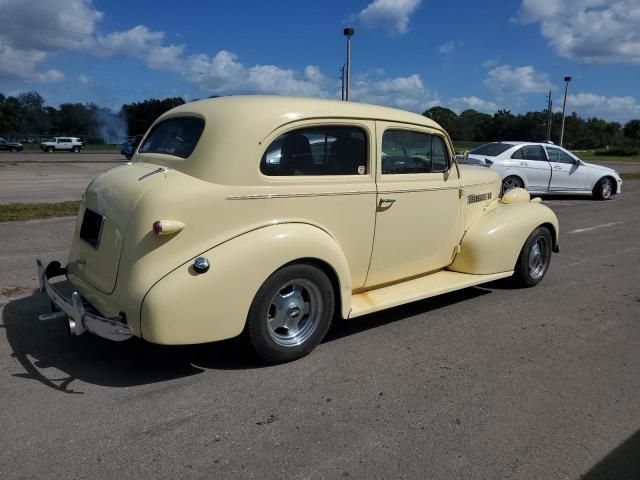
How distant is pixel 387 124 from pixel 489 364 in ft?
6.68

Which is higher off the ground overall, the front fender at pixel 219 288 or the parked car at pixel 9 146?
the front fender at pixel 219 288

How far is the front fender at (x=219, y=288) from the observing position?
10.8ft

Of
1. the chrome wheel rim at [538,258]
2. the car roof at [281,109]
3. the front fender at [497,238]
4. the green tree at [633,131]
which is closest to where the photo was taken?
the car roof at [281,109]

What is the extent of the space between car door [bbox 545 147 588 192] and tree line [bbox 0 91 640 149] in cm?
4830

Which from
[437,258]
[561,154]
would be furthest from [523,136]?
[437,258]

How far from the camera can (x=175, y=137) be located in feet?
14.0

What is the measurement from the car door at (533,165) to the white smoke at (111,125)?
220 ft

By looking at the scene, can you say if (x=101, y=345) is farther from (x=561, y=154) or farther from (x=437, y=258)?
(x=561, y=154)

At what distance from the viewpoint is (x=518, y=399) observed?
11.5 ft

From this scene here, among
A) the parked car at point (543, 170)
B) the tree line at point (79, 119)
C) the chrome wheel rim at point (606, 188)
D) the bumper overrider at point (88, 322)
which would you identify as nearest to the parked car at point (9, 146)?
the tree line at point (79, 119)

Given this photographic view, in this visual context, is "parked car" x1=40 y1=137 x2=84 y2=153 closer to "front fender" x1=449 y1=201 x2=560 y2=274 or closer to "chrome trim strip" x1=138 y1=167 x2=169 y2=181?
"front fender" x1=449 y1=201 x2=560 y2=274

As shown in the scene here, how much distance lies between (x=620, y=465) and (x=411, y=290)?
2151mm

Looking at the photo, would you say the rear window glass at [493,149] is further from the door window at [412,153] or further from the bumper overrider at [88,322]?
the bumper overrider at [88,322]

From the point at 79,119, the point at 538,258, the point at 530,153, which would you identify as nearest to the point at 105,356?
the point at 538,258
